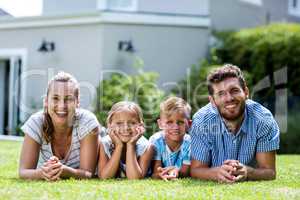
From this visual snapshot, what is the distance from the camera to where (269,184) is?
19.5 feet

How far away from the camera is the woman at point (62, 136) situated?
632cm

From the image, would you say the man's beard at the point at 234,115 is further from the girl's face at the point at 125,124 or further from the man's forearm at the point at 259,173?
the girl's face at the point at 125,124

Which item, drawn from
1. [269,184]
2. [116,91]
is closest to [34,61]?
[116,91]

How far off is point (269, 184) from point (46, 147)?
234 centimetres

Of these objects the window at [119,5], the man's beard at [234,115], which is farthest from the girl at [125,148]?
the window at [119,5]

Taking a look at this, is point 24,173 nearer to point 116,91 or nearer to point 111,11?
point 116,91

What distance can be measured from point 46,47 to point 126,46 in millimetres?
2389

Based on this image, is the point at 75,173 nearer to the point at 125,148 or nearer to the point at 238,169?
the point at 125,148

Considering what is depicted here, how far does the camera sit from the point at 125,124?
643 cm

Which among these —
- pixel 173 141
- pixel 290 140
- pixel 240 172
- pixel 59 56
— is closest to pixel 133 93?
pixel 59 56

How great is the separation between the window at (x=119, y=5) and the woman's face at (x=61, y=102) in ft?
35.9

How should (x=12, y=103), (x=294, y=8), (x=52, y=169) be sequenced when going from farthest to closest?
1. (x=294, y=8)
2. (x=12, y=103)
3. (x=52, y=169)

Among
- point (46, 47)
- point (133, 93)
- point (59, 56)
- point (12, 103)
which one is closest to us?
point (133, 93)

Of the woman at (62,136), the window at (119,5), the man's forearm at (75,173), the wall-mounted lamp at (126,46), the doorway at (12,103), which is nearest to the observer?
the man's forearm at (75,173)
